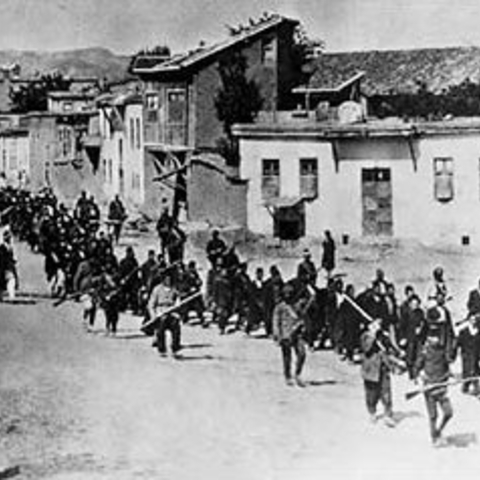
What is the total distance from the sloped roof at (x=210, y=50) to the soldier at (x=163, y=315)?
0.72 metres

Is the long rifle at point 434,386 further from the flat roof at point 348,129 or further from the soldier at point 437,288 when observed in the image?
the flat roof at point 348,129

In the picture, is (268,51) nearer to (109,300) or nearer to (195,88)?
(195,88)

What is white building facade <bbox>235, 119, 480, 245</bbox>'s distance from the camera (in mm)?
3943

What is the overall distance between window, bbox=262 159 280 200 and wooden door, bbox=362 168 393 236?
0.29m

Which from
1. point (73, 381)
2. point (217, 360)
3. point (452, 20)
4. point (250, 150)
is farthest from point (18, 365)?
point (452, 20)

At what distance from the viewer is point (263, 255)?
166 inches

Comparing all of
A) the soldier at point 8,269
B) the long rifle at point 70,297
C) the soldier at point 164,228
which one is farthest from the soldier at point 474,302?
the soldier at point 8,269

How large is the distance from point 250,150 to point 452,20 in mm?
823

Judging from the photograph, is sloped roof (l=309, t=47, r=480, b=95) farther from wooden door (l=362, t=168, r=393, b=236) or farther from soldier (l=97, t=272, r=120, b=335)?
soldier (l=97, t=272, r=120, b=335)

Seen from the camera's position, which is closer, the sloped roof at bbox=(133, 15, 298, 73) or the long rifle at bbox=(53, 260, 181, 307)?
the sloped roof at bbox=(133, 15, 298, 73)

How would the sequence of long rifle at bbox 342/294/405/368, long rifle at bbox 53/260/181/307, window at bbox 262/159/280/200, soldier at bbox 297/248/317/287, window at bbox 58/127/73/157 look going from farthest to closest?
1. window at bbox 58/127/73/157
2. long rifle at bbox 53/260/181/307
3. window at bbox 262/159/280/200
4. soldier at bbox 297/248/317/287
5. long rifle at bbox 342/294/405/368

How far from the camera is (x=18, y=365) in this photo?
3.98m

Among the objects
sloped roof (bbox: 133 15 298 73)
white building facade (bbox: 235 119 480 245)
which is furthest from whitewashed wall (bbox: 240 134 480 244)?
sloped roof (bbox: 133 15 298 73)

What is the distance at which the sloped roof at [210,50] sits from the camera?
3.87 meters
